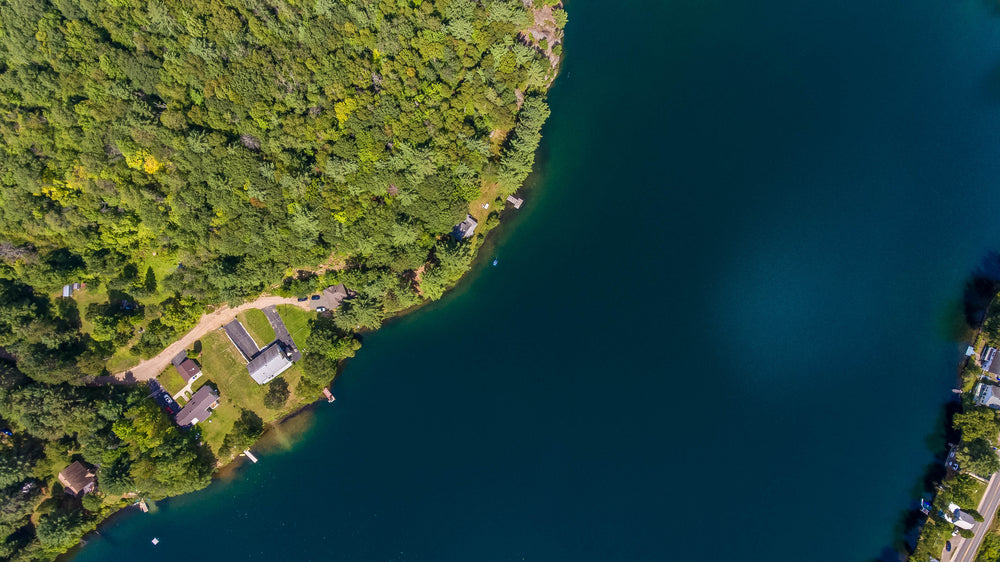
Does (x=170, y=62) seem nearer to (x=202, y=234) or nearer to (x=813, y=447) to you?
(x=202, y=234)

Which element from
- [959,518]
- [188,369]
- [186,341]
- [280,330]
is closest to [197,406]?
[188,369]

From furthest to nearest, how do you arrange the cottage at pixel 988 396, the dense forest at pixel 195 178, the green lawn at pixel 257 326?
the green lawn at pixel 257 326
the cottage at pixel 988 396
the dense forest at pixel 195 178

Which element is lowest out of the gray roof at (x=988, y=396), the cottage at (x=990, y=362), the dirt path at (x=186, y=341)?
the gray roof at (x=988, y=396)

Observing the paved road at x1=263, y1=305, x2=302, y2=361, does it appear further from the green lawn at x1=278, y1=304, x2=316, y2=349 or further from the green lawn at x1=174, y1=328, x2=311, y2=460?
the green lawn at x1=174, y1=328, x2=311, y2=460

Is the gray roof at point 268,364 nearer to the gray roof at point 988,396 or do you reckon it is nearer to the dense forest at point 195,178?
the dense forest at point 195,178

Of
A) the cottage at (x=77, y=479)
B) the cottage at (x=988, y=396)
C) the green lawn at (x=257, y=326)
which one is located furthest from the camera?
the green lawn at (x=257, y=326)

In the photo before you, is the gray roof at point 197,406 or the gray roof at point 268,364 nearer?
the gray roof at point 268,364

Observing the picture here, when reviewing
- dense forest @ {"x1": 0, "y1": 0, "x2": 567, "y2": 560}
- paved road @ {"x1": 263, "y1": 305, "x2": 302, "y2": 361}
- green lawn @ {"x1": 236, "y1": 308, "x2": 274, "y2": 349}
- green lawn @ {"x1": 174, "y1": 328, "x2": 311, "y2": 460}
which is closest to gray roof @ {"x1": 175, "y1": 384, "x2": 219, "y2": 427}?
green lawn @ {"x1": 174, "y1": 328, "x2": 311, "y2": 460}

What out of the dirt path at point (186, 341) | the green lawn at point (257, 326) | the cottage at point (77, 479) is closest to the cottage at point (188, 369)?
the dirt path at point (186, 341)
